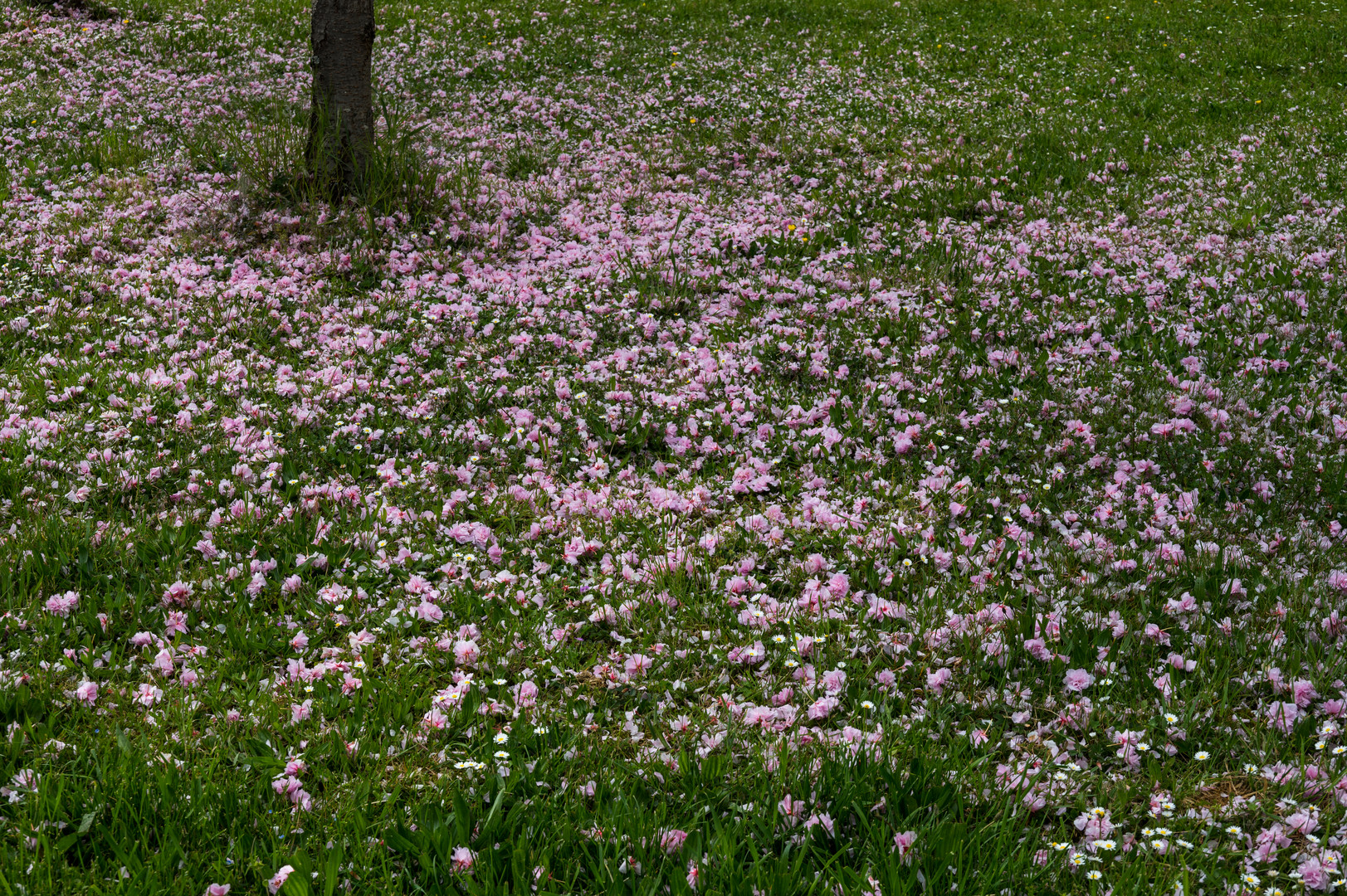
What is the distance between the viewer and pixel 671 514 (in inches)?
212

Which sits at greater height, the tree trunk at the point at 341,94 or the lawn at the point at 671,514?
the tree trunk at the point at 341,94

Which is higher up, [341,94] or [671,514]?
[341,94]

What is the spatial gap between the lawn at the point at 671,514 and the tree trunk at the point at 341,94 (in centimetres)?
38

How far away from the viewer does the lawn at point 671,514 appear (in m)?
3.20

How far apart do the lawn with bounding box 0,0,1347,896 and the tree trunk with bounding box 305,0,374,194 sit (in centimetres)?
38

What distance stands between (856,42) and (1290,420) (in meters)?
13.9

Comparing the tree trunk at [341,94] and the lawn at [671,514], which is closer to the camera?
the lawn at [671,514]

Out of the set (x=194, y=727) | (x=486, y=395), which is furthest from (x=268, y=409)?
(x=194, y=727)

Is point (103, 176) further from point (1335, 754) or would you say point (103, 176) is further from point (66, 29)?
point (1335, 754)

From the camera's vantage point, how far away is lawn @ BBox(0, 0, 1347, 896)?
320 centimetres

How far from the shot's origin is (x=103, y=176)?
34.7ft

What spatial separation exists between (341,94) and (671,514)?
664 centimetres

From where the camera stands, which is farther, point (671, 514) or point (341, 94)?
point (341, 94)

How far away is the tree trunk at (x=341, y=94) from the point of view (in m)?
9.37
